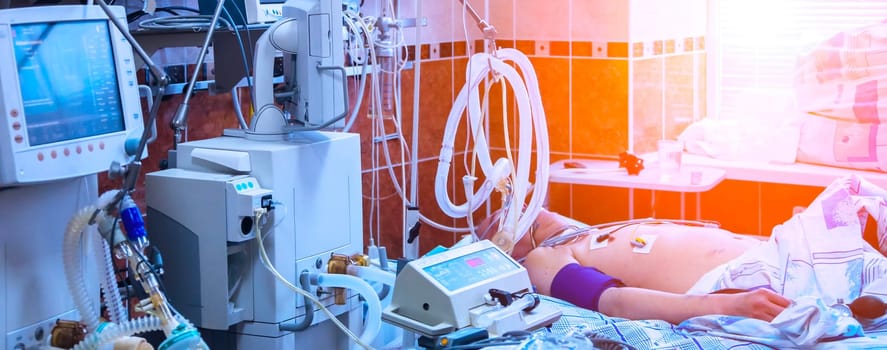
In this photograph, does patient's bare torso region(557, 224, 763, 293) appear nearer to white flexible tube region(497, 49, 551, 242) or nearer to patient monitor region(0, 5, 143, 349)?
white flexible tube region(497, 49, 551, 242)

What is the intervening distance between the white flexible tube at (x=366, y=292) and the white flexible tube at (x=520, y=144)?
24.6 inches

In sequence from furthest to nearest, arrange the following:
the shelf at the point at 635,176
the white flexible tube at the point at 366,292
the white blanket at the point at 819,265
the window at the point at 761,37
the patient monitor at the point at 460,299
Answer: the window at the point at 761,37
the shelf at the point at 635,176
the white blanket at the point at 819,265
the white flexible tube at the point at 366,292
the patient monitor at the point at 460,299

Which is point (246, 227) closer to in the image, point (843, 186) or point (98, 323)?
point (98, 323)

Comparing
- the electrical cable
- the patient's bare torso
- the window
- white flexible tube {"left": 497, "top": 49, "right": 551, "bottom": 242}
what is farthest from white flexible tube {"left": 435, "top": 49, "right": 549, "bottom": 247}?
the window

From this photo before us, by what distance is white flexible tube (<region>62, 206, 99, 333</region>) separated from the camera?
1.84 metres

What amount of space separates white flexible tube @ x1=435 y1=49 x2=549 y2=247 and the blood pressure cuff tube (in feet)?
0.54

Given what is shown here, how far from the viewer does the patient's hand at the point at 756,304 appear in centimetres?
238

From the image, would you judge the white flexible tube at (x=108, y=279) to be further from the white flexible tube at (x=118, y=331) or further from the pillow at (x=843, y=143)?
the pillow at (x=843, y=143)

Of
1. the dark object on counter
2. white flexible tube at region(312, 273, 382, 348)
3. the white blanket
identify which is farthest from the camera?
the dark object on counter

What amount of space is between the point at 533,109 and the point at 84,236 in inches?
50.1

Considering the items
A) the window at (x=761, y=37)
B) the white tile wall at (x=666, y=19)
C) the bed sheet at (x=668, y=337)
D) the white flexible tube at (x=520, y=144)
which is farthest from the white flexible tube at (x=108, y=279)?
the window at (x=761, y=37)

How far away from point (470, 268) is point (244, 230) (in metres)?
0.45

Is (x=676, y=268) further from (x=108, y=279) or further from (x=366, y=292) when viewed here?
(x=108, y=279)

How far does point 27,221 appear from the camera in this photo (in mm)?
1834
